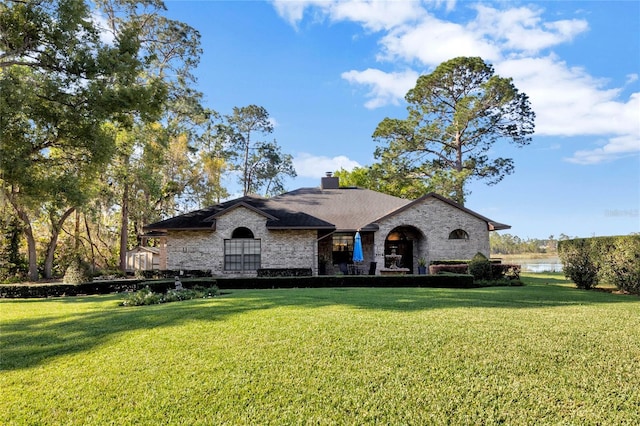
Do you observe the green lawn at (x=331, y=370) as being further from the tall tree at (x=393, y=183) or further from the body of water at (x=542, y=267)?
the tall tree at (x=393, y=183)

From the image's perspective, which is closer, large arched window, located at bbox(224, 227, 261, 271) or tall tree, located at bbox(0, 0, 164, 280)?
tall tree, located at bbox(0, 0, 164, 280)

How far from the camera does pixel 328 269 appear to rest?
22.6 m

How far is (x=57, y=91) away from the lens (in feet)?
54.4

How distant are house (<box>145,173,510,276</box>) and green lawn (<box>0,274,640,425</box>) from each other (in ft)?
40.3

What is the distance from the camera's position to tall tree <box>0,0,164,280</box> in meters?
15.6

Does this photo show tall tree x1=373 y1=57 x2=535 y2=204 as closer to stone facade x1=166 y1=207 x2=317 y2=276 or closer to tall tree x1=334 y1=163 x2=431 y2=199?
tall tree x1=334 y1=163 x2=431 y2=199

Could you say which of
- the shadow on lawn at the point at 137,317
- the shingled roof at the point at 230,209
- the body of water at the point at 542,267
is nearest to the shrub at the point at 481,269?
the body of water at the point at 542,267

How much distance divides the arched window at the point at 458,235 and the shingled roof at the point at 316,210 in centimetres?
122

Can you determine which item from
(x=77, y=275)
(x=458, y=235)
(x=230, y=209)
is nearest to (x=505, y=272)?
(x=458, y=235)

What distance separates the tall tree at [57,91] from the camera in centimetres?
1557

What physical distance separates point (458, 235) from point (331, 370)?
19028mm

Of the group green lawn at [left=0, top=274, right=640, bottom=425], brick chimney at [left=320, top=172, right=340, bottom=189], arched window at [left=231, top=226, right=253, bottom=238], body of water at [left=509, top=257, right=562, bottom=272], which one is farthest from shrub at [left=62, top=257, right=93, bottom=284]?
body of water at [left=509, top=257, right=562, bottom=272]

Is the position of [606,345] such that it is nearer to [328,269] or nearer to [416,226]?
[416,226]

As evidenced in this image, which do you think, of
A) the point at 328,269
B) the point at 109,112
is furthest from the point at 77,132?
the point at 328,269
